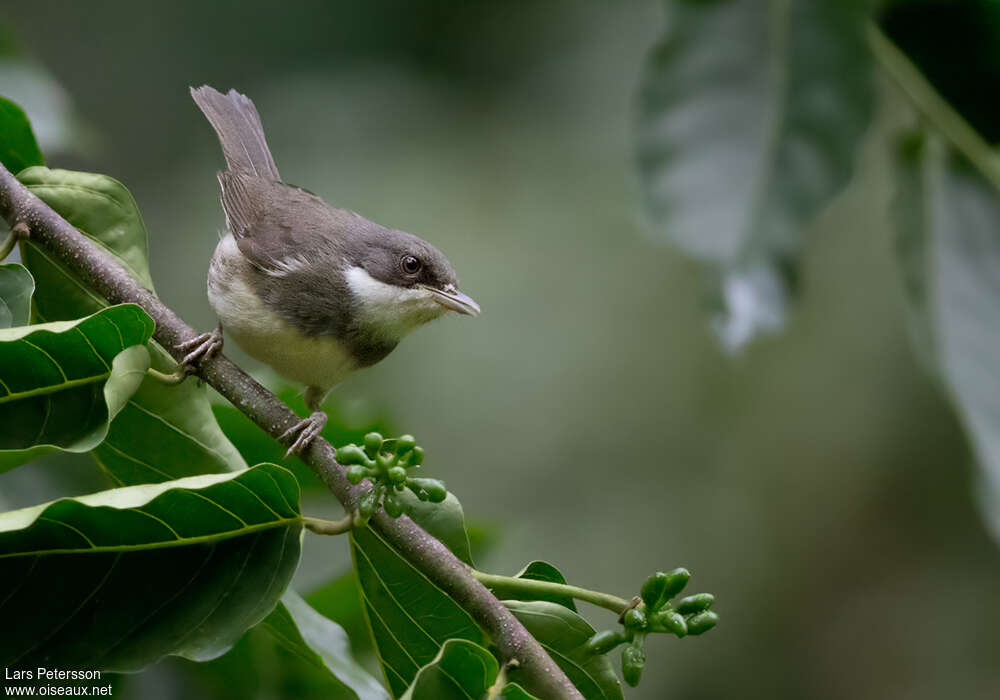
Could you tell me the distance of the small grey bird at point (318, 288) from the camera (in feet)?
10.9

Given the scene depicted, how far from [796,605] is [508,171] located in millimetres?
4483

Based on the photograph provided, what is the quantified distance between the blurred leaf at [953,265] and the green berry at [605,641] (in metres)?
1.78

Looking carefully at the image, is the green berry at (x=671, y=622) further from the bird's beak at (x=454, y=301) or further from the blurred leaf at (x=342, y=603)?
the bird's beak at (x=454, y=301)

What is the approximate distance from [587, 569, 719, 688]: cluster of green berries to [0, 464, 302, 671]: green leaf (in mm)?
646

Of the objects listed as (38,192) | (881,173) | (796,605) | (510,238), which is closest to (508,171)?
(510,238)

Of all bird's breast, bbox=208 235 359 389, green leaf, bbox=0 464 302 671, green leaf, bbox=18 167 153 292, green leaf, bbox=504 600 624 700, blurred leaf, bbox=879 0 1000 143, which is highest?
blurred leaf, bbox=879 0 1000 143

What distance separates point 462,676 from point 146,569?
24.5 inches

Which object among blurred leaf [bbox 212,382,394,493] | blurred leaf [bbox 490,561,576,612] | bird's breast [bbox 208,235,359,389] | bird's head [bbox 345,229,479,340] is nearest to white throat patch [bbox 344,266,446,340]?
bird's head [bbox 345,229,479,340]

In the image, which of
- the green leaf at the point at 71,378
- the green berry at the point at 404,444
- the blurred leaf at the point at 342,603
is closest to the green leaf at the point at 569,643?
the green berry at the point at 404,444

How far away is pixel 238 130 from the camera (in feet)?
12.9

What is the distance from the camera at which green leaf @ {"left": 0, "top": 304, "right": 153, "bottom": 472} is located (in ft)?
6.56

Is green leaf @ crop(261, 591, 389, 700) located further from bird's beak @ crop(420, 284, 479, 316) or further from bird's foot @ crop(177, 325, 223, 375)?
bird's beak @ crop(420, 284, 479, 316)

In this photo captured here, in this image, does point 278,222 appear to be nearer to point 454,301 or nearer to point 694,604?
point 454,301

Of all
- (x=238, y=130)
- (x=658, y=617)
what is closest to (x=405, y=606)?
(x=658, y=617)
